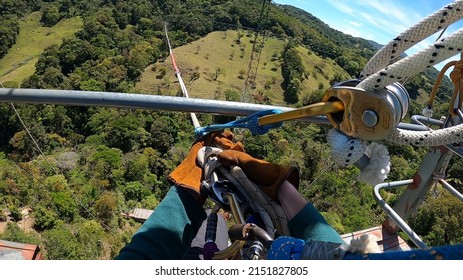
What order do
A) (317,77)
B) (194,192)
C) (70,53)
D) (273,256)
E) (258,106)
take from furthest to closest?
(317,77) → (70,53) → (194,192) → (258,106) → (273,256)

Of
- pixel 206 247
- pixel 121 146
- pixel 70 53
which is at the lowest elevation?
pixel 121 146

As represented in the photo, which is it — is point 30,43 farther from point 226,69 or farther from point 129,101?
point 129,101

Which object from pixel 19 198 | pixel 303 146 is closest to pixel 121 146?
pixel 19 198

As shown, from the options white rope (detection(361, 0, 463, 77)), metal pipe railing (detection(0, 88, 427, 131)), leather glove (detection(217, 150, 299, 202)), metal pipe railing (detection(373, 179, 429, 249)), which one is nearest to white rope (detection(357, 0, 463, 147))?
white rope (detection(361, 0, 463, 77))

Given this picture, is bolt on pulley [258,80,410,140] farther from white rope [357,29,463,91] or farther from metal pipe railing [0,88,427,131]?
metal pipe railing [0,88,427,131]

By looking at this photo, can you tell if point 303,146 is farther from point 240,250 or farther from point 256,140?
point 240,250

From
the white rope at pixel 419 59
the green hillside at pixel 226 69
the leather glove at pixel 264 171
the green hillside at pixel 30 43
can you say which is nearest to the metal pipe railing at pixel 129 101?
the leather glove at pixel 264 171

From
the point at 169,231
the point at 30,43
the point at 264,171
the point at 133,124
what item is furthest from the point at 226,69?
the point at 169,231

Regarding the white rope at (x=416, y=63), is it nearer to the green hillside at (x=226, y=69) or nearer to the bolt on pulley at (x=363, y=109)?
the bolt on pulley at (x=363, y=109)
